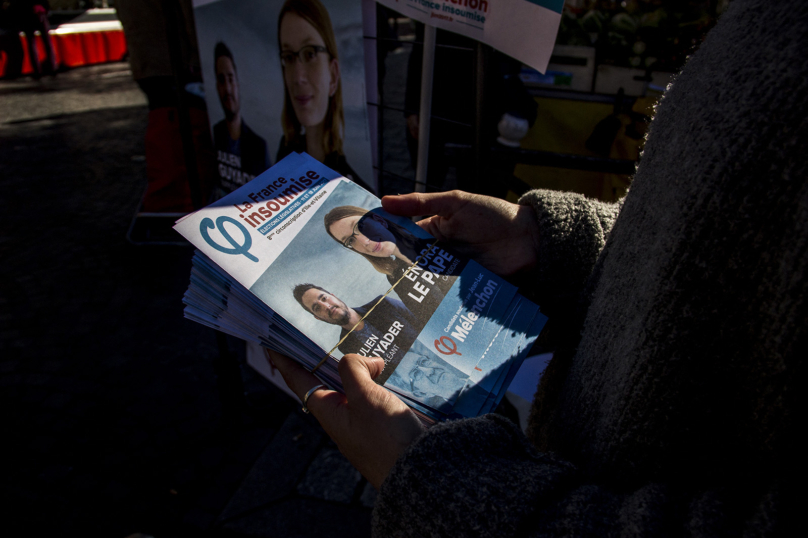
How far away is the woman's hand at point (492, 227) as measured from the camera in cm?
127

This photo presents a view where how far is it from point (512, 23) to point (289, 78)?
0.88 metres

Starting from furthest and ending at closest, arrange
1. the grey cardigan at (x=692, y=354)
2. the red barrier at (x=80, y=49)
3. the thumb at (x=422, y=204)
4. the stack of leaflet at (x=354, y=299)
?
the red barrier at (x=80, y=49)
the thumb at (x=422, y=204)
the stack of leaflet at (x=354, y=299)
the grey cardigan at (x=692, y=354)

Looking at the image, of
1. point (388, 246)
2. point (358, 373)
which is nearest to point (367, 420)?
point (358, 373)

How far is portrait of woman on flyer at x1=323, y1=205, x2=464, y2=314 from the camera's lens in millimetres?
1061

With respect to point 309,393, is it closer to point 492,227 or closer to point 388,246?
point 388,246

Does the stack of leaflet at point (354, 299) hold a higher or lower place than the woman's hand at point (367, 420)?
higher

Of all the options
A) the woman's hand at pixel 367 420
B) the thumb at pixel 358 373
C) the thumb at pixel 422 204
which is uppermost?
the thumb at pixel 422 204

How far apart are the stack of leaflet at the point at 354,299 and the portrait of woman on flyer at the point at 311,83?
64 cm

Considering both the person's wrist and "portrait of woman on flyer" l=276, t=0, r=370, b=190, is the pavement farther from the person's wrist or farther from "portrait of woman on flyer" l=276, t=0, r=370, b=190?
the person's wrist

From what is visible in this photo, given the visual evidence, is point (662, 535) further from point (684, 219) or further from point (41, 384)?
point (41, 384)

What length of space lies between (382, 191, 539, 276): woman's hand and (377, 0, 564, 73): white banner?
1.23ft

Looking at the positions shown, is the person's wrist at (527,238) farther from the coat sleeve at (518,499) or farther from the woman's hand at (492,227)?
the coat sleeve at (518,499)

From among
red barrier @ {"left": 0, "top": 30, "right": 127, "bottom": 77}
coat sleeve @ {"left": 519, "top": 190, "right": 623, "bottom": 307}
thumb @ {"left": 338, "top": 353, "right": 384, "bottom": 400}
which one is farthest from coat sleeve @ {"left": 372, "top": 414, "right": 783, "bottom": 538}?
red barrier @ {"left": 0, "top": 30, "right": 127, "bottom": 77}

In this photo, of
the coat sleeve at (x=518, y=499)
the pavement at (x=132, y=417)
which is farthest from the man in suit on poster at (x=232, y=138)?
the coat sleeve at (x=518, y=499)
